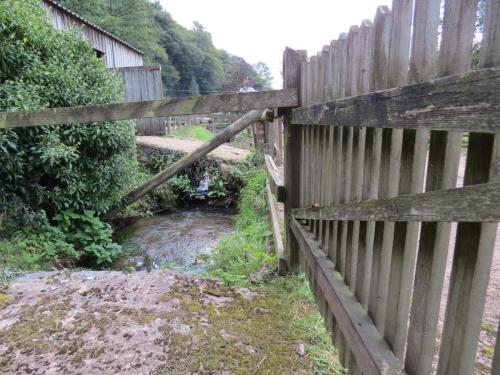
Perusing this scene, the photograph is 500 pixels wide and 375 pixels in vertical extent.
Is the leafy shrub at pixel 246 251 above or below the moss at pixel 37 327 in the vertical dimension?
below

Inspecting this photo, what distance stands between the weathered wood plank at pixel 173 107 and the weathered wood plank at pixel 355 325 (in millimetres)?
1150

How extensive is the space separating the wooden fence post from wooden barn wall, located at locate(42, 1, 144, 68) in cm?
784

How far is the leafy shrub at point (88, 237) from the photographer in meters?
4.84

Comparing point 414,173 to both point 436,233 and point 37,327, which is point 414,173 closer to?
point 436,233

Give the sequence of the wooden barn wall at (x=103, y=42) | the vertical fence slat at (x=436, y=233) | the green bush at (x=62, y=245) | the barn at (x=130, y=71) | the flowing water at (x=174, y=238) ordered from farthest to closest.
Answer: the barn at (x=130, y=71)
the wooden barn wall at (x=103, y=42)
the flowing water at (x=174, y=238)
the green bush at (x=62, y=245)
the vertical fence slat at (x=436, y=233)

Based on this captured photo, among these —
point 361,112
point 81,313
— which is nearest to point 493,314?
point 361,112

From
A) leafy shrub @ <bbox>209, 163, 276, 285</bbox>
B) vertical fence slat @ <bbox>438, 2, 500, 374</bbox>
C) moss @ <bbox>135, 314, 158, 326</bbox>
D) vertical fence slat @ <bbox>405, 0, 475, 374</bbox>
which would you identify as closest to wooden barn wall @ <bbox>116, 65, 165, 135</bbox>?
leafy shrub @ <bbox>209, 163, 276, 285</bbox>

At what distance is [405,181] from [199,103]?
1712 millimetres

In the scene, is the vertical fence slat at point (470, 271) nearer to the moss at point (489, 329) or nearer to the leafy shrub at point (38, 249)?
the moss at point (489, 329)

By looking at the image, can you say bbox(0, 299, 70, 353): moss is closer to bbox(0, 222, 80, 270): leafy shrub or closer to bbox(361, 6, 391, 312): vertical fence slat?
bbox(0, 222, 80, 270): leafy shrub

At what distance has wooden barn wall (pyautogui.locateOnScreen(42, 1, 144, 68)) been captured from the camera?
28.4 ft

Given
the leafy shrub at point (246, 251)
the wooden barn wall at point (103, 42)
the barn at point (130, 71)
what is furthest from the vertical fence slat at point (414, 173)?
the barn at point (130, 71)

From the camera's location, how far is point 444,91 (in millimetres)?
772

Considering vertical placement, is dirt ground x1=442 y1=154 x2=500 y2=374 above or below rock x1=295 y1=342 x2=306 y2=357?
above
